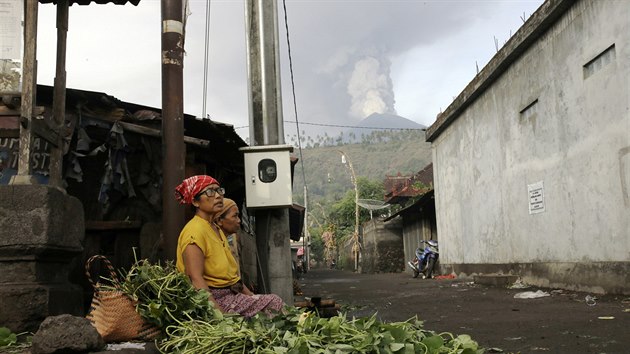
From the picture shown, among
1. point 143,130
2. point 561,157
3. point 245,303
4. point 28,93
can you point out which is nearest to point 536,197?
point 561,157

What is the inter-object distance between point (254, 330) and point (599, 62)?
836 cm

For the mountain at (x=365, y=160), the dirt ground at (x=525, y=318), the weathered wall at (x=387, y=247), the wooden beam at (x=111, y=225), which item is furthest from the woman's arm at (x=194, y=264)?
the mountain at (x=365, y=160)

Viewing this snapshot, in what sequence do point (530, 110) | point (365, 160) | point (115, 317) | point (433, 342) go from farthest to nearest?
point (365, 160) → point (530, 110) → point (115, 317) → point (433, 342)

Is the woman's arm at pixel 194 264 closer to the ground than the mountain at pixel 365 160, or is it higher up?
closer to the ground

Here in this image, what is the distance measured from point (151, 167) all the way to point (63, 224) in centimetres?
263

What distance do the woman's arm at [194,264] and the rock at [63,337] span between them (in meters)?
0.89

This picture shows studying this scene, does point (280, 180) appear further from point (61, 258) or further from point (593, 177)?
point (593, 177)

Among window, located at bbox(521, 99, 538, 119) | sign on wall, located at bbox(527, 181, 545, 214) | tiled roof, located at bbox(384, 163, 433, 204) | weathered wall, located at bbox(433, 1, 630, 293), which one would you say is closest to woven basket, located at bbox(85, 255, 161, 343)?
weathered wall, located at bbox(433, 1, 630, 293)

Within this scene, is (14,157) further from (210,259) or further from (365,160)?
(365,160)

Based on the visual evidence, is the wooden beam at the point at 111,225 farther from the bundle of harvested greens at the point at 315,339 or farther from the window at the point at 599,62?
the window at the point at 599,62

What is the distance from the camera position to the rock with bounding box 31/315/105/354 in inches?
105

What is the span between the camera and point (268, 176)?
6.56 m

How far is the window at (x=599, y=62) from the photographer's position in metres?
8.52

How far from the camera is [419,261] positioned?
20.5m
